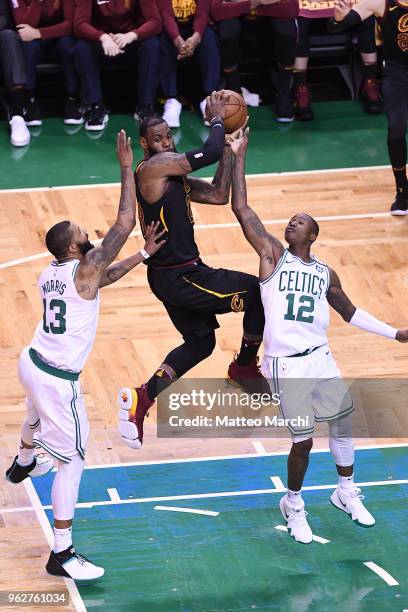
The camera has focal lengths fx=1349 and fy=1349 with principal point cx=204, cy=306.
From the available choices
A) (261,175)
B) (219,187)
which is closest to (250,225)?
(219,187)

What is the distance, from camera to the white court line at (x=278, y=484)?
8.52 metres

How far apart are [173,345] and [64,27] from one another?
4874mm

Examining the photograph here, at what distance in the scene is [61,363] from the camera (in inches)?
290

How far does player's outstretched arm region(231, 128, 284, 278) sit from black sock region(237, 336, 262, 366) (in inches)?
31.7

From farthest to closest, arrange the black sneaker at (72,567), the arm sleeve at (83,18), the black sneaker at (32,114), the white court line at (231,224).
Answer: the black sneaker at (32,114), the arm sleeve at (83,18), the white court line at (231,224), the black sneaker at (72,567)

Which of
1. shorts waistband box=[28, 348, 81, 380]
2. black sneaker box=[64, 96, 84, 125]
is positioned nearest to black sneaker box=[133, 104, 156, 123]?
black sneaker box=[64, 96, 84, 125]

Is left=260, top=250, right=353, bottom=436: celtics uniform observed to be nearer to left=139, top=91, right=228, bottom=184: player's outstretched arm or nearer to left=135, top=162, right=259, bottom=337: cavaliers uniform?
left=135, top=162, right=259, bottom=337: cavaliers uniform

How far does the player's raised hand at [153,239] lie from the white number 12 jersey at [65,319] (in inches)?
26.9

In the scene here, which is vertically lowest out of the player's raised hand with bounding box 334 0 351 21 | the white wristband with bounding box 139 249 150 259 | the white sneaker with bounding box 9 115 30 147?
the white sneaker with bounding box 9 115 30 147

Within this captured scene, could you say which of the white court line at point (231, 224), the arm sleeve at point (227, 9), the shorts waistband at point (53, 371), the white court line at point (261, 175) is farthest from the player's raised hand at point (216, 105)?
the arm sleeve at point (227, 9)

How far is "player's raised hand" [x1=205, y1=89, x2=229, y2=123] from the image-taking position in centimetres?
809

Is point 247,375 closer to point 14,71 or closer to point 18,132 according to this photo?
point 18,132

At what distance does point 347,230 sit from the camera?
39.0ft

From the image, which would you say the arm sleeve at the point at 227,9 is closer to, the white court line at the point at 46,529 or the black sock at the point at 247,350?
the black sock at the point at 247,350
